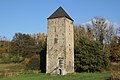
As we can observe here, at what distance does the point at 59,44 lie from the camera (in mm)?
32938

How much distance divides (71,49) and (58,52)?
9.39 ft

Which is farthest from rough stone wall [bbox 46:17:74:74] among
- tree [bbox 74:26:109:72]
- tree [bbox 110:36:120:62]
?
tree [bbox 110:36:120:62]

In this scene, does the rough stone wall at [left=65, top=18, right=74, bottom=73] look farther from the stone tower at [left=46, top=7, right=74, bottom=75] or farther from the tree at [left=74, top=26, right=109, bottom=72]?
the tree at [left=74, top=26, right=109, bottom=72]

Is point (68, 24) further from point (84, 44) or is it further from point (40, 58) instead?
point (40, 58)

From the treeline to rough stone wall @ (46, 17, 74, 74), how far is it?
4.10m

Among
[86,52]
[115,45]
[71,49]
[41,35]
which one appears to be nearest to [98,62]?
[86,52]

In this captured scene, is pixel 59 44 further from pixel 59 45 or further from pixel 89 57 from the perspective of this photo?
pixel 89 57

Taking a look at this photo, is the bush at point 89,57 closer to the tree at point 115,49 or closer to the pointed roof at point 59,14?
the pointed roof at point 59,14

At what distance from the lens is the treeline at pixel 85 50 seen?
37.0m

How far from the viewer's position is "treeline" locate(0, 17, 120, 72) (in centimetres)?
3700

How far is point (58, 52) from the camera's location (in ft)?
107

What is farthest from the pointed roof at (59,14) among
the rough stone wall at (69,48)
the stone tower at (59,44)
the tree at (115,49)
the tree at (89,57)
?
the tree at (115,49)

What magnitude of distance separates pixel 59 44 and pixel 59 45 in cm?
17

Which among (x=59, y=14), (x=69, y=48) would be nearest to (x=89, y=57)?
(x=69, y=48)
